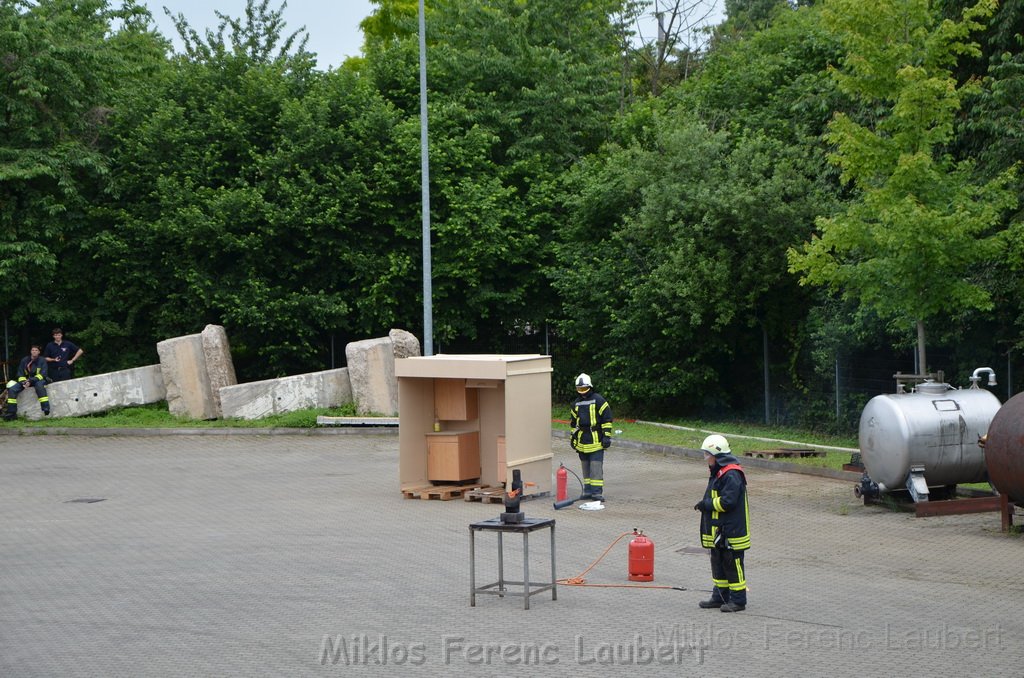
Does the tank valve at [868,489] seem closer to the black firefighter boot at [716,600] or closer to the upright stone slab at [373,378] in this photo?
the black firefighter boot at [716,600]

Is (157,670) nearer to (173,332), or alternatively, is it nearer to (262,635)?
(262,635)

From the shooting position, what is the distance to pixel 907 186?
64.1ft

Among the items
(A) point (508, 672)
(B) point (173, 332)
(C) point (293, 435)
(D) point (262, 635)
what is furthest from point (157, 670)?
(B) point (173, 332)

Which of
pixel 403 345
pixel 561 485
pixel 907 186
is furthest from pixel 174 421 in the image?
pixel 907 186

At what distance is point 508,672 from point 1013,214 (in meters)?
16.4

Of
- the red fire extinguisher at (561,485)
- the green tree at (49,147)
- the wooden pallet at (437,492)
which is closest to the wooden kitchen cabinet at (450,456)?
the wooden pallet at (437,492)

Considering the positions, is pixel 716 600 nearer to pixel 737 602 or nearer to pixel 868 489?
pixel 737 602

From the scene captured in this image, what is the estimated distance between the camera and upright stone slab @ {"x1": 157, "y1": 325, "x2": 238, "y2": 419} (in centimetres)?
2816

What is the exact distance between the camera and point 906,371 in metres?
24.4

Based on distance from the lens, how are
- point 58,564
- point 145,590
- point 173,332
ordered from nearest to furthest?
point 145,590 → point 58,564 → point 173,332

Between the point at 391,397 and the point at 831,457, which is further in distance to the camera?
the point at 391,397

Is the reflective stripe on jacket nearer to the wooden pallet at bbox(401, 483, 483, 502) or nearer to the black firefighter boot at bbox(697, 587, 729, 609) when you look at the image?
the wooden pallet at bbox(401, 483, 483, 502)

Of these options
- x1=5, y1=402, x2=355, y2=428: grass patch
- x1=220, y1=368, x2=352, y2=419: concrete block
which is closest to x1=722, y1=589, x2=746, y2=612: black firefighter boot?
x1=5, y1=402, x2=355, y2=428: grass patch

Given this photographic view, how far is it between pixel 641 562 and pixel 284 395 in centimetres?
1695
